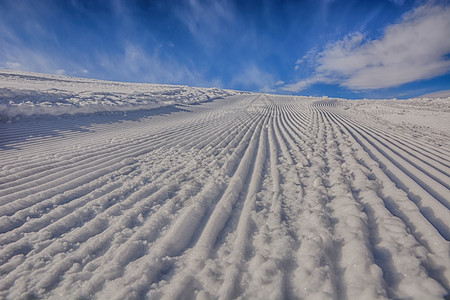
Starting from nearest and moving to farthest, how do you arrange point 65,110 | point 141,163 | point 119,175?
point 119,175
point 141,163
point 65,110

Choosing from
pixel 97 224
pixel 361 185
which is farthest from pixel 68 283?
pixel 361 185

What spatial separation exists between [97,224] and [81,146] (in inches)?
120

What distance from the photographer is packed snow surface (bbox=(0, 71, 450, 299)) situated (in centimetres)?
132

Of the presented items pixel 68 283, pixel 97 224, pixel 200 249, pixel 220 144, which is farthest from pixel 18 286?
pixel 220 144

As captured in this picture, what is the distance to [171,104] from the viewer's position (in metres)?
12.1

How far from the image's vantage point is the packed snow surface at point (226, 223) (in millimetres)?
1322

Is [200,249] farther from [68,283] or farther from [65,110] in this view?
[65,110]

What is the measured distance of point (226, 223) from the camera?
1.97m

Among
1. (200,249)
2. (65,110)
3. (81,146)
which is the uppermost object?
(65,110)

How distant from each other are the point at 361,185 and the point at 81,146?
199 inches

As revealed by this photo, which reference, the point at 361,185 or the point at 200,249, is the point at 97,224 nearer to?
the point at 200,249

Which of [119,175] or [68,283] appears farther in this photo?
[119,175]

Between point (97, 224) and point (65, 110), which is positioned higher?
point (65, 110)

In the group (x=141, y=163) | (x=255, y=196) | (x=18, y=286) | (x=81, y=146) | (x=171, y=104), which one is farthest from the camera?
(x=171, y=104)
